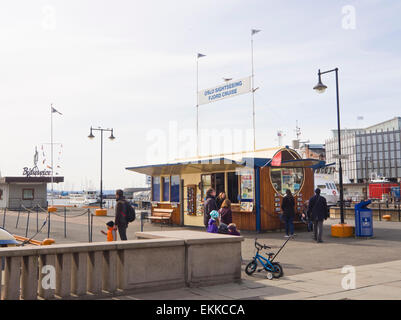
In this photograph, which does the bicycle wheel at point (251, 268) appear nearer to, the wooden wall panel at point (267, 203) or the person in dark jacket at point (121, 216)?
the person in dark jacket at point (121, 216)

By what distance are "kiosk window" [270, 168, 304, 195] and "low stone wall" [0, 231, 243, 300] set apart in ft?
34.0

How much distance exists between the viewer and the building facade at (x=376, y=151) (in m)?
119

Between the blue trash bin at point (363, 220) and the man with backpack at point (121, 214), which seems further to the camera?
the blue trash bin at point (363, 220)

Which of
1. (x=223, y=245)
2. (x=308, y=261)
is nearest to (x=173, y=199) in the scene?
(x=308, y=261)

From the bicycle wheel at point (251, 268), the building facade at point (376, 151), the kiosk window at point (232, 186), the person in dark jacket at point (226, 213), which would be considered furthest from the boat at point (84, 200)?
the bicycle wheel at point (251, 268)

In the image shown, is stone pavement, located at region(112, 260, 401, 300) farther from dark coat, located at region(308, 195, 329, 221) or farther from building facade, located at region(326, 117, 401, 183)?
building facade, located at region(326, 117, 401, 183)

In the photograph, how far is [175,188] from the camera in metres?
23.0

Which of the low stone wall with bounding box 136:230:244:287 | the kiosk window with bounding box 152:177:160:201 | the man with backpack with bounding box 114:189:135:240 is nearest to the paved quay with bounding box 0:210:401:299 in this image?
the low stone wall with bounding box 136:230:244:287

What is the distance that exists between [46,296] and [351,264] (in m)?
7.21

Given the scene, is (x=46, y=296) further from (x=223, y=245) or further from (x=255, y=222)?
(x=255, y=222)

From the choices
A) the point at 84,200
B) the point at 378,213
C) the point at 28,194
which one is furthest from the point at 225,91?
the point at 84,200

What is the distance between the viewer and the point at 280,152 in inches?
714

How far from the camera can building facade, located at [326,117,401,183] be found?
119 m

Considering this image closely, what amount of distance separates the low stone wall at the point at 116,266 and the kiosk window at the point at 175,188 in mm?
13744
